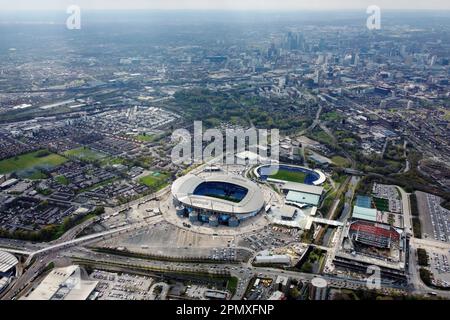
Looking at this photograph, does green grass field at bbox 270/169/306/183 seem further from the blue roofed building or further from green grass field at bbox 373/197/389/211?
green grass field at bbox 373/197/389/211

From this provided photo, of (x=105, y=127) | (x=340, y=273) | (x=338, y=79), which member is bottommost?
(x=340, y=273)

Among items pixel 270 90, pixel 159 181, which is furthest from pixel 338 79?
pixel 159 181

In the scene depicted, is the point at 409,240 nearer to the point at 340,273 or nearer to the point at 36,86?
the point at 340,273

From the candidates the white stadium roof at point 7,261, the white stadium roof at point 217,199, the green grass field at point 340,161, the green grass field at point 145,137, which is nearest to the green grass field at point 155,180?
the white stadium roof at point 217,199

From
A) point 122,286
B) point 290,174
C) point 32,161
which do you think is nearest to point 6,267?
point 122,286

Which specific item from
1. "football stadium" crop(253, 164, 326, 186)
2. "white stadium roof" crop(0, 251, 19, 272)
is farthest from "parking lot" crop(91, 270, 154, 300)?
"football stadium" crop(253, 164, 326, 186)

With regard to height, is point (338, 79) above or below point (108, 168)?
above

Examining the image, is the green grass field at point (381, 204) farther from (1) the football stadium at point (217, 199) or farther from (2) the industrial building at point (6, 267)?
(2) the industrial building at point (6, 267)
